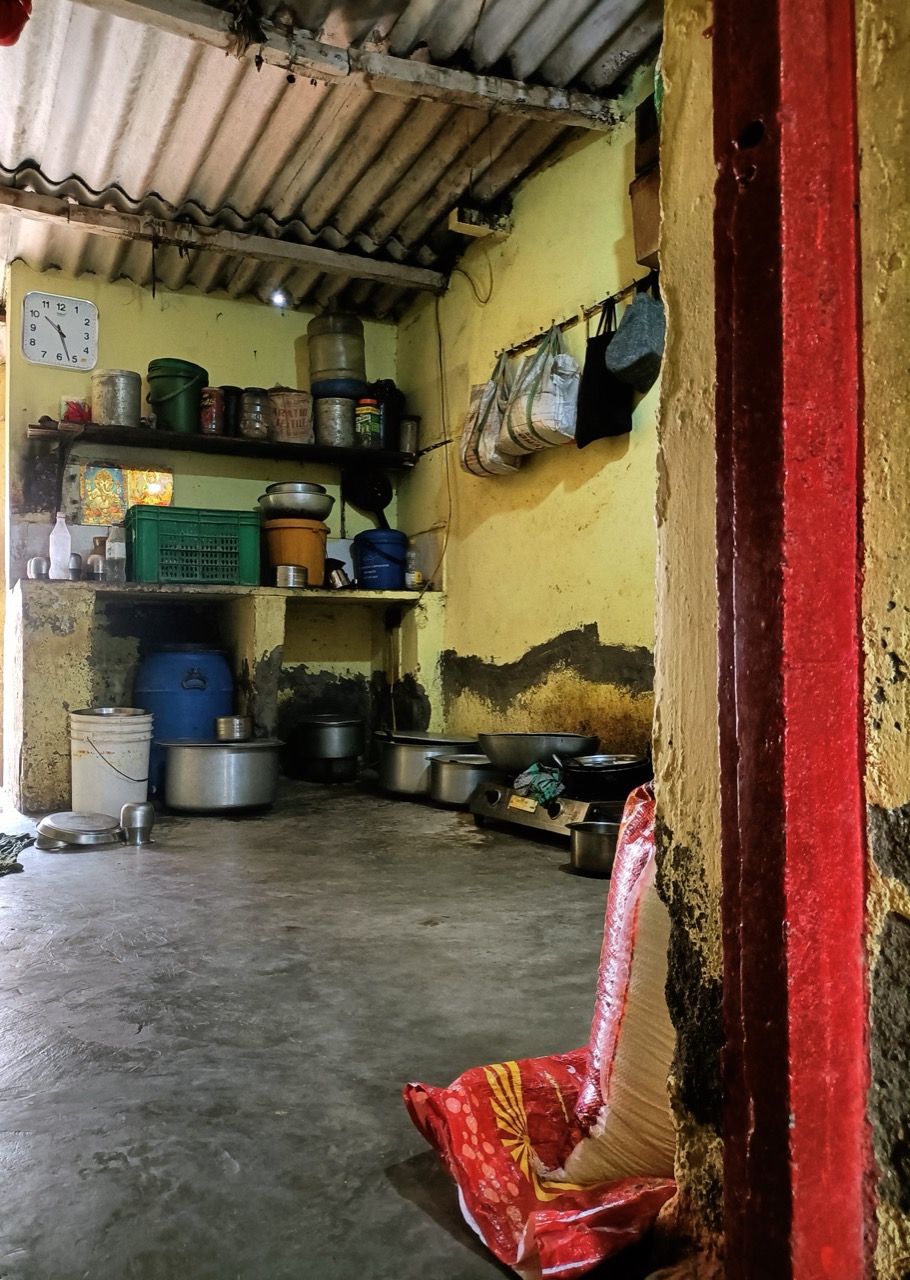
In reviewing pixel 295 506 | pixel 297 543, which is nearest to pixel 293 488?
pixel 295 506

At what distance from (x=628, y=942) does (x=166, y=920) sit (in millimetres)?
1957

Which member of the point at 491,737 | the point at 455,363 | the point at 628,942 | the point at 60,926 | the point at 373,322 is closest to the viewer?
the point at 628,942

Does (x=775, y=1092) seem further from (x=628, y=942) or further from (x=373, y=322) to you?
(x=373, y=322)

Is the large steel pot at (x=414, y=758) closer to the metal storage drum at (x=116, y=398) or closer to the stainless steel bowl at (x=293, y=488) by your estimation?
the stainless steel bowl at (x=293, y=488)

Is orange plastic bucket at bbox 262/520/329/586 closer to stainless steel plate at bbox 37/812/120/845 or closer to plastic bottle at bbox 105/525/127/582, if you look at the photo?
plastic bottle at bbox 105/525/127/582

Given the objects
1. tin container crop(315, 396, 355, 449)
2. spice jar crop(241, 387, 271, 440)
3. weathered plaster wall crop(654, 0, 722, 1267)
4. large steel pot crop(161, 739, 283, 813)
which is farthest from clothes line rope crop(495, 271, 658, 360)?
weathered plaster wall crop(654, 0, 722, 1267)

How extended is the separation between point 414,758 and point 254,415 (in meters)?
2.61

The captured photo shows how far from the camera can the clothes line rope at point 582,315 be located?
4.20 m

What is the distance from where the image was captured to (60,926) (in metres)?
2.73

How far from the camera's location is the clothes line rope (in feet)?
13.8

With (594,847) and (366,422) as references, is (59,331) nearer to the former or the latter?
(366,422)

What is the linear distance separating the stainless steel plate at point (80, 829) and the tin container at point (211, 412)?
2.77 m

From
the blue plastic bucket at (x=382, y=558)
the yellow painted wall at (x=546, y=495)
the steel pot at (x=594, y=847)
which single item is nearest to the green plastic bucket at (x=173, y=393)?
the blue plastic bucket at (x=382, y=558)

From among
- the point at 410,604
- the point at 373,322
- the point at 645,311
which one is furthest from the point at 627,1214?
the point at 373,322
